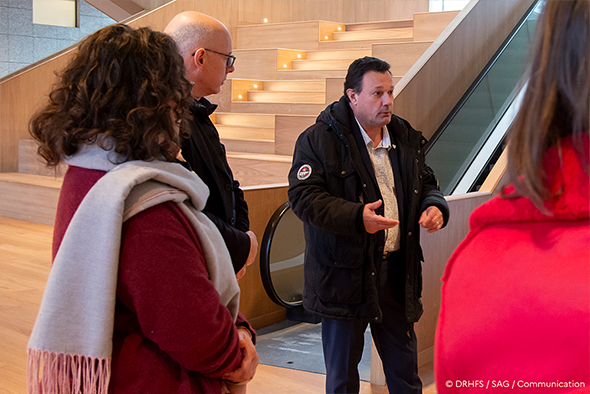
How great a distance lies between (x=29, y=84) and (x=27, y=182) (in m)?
1.48

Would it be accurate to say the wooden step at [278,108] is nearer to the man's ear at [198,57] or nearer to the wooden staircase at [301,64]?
the wooden staircase at [301,64]

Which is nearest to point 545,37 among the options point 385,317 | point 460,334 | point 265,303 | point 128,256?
point 460,334

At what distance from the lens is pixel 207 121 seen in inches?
67.9

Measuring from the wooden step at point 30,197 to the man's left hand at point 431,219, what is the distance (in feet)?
15.5

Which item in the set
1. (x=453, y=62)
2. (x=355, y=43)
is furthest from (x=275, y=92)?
(x=453, y=62)

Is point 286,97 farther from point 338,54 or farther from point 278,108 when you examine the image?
point 338,54

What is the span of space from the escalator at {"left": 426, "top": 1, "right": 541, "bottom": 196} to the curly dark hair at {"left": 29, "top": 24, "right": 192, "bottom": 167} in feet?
9.67

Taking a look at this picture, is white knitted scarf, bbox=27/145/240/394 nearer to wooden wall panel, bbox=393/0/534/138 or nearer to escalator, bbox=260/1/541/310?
escalator, bbox=260/1/541/310

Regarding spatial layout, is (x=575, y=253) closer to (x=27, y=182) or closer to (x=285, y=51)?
(x=27, y=182)

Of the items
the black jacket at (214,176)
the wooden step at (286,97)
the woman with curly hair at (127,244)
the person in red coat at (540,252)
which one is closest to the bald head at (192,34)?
the black jacket at (214,176)

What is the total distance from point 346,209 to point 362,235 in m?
0.13

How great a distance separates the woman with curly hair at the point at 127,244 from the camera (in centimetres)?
100

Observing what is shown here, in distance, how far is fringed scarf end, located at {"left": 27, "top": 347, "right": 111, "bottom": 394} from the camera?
3.33 ft

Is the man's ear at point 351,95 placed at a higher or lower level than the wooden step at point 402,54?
lower
